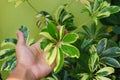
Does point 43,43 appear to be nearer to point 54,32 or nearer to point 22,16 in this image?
point 54,32

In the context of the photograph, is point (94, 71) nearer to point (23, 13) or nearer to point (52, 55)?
point (52, 55)

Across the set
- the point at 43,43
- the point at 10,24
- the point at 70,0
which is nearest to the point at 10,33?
the point at 10,24

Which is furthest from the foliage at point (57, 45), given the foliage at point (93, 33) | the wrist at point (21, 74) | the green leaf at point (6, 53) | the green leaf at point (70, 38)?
the foliage at point (93, 33)

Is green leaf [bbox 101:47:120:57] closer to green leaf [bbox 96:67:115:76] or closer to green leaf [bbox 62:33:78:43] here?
green leaf [bbox 96:67:115:76]

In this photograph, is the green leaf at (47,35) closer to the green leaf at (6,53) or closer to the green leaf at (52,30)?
the green leaf at (52,30)

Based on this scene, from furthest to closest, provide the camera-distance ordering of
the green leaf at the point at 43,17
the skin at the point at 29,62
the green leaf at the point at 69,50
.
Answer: the green leaf at the point at 43,17
the skin at the point at 29,62
the green leaf at the point at 69,50

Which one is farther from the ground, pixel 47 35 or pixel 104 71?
pixel 47 35

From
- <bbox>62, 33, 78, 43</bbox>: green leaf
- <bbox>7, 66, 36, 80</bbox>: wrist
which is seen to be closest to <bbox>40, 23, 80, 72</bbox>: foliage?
<bbox>62, 33, 78, 43</bbox>: green leaf

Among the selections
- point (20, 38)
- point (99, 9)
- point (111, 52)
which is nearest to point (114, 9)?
point (99, 9)
